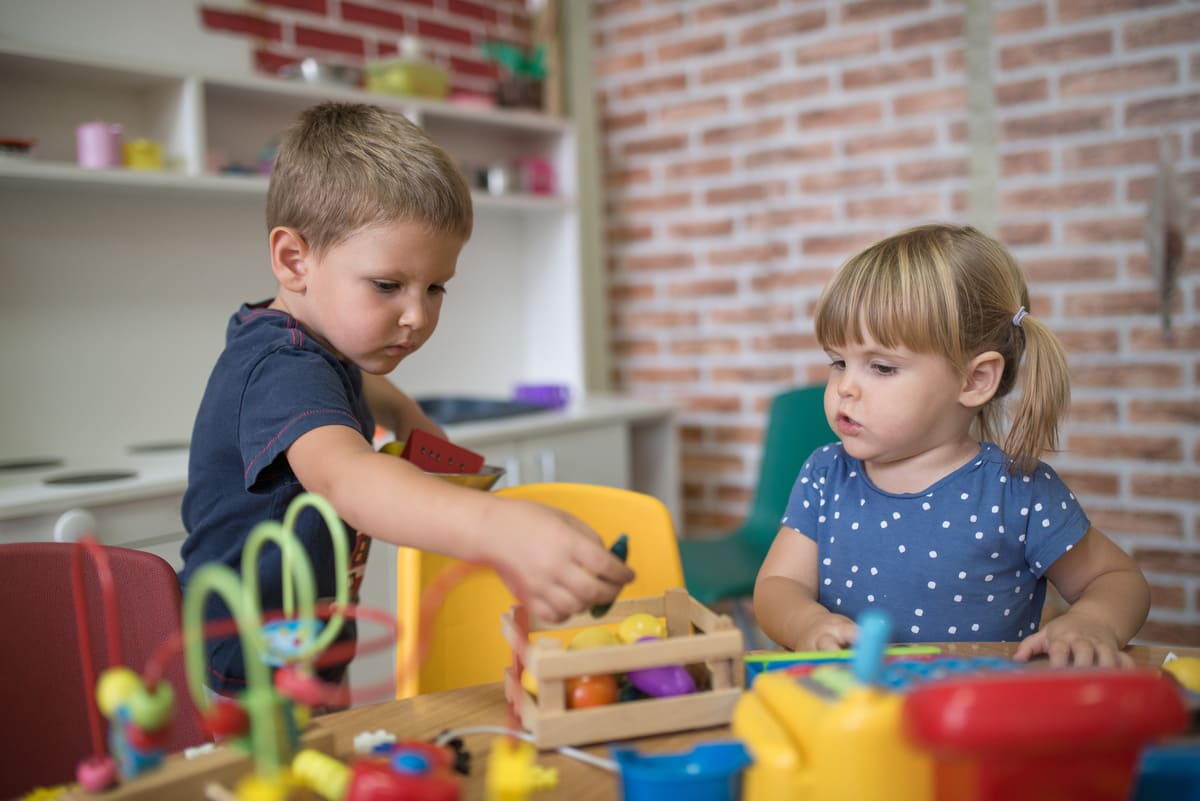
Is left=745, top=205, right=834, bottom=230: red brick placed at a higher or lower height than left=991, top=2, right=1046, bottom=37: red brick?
lower

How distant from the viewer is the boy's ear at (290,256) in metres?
1.16

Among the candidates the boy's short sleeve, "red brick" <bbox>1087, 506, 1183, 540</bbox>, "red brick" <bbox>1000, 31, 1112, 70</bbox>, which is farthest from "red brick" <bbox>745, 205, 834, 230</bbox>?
the boy's short sleeve

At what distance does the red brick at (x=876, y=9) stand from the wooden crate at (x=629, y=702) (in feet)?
7.34

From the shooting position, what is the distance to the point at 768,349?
294 centimetres

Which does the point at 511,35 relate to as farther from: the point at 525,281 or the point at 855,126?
the point at 855,126

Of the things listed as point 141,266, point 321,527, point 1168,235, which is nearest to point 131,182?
point 141,266

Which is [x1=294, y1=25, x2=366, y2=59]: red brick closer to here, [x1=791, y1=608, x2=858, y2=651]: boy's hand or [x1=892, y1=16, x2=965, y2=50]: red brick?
[x1=892, y1=16, x2=965, y2=50]: red brick

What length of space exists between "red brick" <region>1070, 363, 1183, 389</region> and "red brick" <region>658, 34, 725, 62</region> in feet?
4.63

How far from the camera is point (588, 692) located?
31.5 inches

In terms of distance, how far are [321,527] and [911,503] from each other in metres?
0.74

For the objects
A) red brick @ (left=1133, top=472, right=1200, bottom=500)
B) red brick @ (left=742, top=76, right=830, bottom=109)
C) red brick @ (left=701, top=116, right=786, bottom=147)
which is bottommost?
red brick @ (left=1133, top=472, right=1200, bottom=500)

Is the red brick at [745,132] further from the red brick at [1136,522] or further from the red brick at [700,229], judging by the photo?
the red brick at [1136,522]

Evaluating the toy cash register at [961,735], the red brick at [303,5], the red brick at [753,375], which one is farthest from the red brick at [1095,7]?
the toy cash register at [961,735]

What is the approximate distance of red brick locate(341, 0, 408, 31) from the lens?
9.02ft
